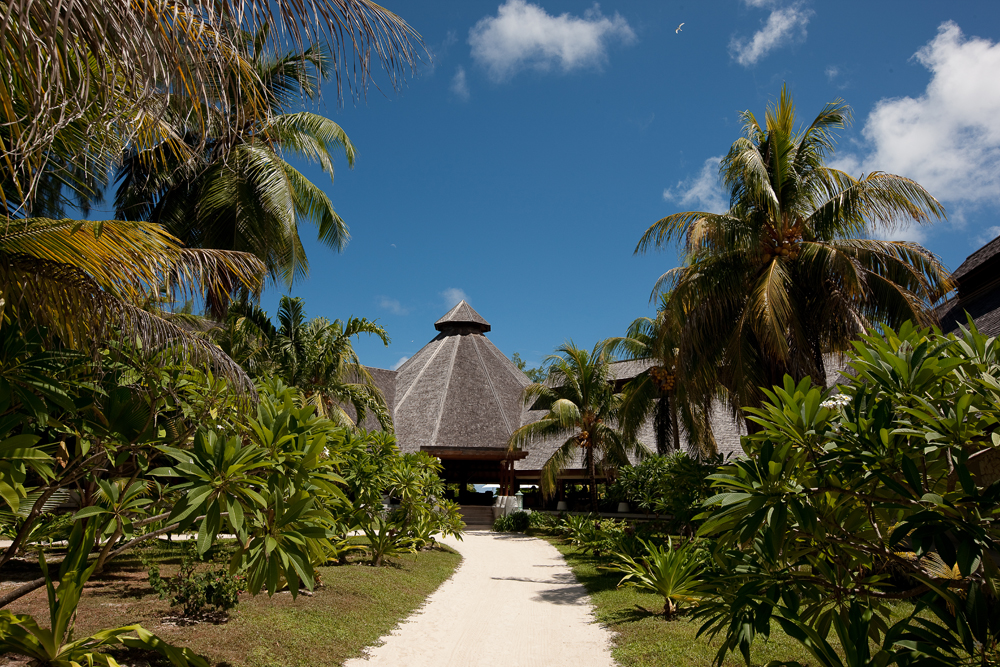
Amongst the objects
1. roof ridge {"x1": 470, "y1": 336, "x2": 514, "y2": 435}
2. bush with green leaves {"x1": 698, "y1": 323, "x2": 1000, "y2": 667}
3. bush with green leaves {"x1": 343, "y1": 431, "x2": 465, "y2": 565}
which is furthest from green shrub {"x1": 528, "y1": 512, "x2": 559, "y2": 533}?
bush with green leaves {"x1": 698, "y1": 323, "x2": 1000, "y2": 667}

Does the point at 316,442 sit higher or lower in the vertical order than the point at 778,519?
higher

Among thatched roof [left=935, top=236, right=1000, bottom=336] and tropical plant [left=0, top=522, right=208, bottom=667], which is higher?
thatched roof [left=935, top=236, right=1000, bottom=336]

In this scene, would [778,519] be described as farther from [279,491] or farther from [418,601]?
[418,601]

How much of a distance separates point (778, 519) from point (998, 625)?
2.97 ft

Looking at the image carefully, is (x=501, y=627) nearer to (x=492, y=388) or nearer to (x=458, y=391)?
(x=458, y=391)

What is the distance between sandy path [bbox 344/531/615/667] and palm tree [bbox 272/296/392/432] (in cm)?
533

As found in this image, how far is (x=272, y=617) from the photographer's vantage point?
673 centimetres

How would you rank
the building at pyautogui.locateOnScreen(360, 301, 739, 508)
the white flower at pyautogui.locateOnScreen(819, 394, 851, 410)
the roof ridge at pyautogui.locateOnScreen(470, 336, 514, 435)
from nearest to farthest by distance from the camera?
the white flower at pyautogui.locateOnScreen(819, 394, 851, 410), the building at pyautogui.locateOnScreen(360, 301, 739, 508), the roof ridge at pyautogui.locateOnScreen(470, 336, 514, 435)

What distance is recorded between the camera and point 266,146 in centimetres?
1240

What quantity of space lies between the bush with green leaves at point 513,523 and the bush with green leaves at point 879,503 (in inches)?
825

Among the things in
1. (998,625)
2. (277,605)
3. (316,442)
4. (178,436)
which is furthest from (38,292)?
(998,625)

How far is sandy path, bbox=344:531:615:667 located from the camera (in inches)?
250

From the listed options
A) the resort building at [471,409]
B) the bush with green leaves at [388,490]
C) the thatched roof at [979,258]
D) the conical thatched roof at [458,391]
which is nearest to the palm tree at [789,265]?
the thatched roof at [979,258]

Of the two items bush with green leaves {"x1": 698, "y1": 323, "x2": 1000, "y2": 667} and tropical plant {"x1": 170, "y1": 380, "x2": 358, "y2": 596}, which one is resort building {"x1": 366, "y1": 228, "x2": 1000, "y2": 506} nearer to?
bush with green leaves {"x1": 698, "y1": 323, "x2": 1000, "y2": 667}
